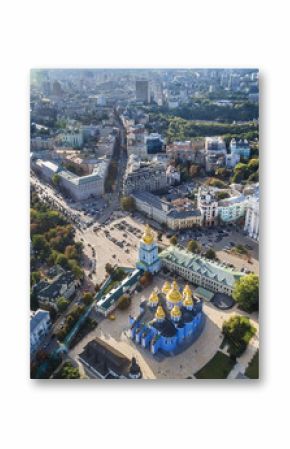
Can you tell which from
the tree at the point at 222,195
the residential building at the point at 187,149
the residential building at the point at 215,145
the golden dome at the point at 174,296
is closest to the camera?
the golden dome at the point at 174,296

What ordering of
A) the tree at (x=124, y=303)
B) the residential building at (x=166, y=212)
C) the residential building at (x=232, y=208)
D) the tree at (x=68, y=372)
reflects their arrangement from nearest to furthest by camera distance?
the tree at (x=68, y=372)
the tree at (x=124, y=303)
the residential building at (x=232, y=208)
the residential building at (x=166, y=212)

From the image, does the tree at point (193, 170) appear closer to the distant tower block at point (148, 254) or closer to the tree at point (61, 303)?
the distant tower block at point (148, 254)

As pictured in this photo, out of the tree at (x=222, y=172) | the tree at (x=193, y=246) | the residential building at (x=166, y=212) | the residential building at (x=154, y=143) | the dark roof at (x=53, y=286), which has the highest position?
the residential building at (x=154, y=143)

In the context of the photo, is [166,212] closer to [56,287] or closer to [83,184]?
[83,184]

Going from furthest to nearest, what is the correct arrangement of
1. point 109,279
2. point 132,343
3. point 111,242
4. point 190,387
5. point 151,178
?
point 151,178 → point 111,242 → point 109,279 → point 132,343 → point 190,387

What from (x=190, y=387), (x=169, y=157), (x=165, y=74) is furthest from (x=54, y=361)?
(x=169, y=157)

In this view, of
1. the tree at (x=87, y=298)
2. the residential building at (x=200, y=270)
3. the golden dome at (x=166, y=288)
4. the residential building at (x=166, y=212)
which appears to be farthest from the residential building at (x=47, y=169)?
the golden dome at (x=166, y=288)

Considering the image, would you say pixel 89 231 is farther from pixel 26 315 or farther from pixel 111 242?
pixel 26 315

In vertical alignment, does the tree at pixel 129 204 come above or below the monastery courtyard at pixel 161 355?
above
